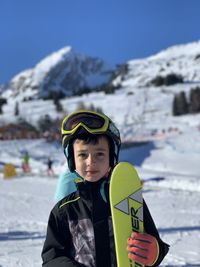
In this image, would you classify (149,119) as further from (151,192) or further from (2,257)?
(2,257)

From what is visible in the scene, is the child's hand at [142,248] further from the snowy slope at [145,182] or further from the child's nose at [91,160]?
the snowy slope at [145,182]

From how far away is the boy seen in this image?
2398 mm

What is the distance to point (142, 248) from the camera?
2252mm

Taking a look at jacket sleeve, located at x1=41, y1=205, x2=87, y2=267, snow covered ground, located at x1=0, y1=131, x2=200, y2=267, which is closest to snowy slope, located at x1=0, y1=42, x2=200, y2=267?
snow covered ground, located at x1=0, y1=131, x2=200, y2=267

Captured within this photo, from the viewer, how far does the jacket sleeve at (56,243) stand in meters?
2.43

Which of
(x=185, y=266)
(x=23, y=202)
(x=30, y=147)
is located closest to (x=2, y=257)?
(x=185, y=266)

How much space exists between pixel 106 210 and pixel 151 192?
561 inches

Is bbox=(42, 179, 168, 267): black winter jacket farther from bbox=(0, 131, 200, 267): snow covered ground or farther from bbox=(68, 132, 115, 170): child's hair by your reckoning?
bbox=(0, 131, 200, 267): snow covered ground

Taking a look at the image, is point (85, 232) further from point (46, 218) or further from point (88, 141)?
point (46, 218)

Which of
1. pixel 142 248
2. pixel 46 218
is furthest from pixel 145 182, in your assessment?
pixel 142 248

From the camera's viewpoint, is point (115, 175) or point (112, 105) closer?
point (115, 175)

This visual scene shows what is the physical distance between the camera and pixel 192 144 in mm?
53094

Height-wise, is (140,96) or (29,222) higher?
(140,96)

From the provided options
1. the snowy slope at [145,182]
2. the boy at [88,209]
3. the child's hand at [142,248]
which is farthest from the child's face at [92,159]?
the snowy slope at [145,182]
